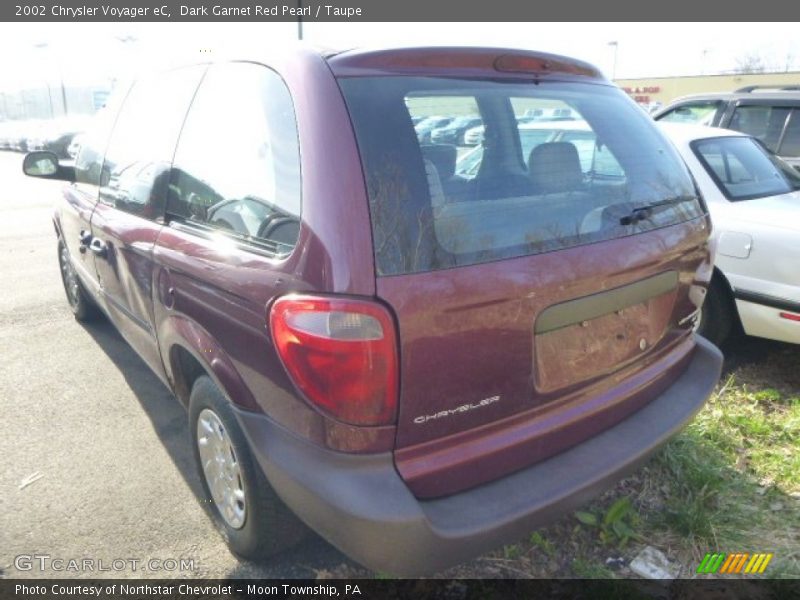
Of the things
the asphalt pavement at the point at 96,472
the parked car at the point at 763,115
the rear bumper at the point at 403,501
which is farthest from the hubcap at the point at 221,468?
the parked car at the point at 763,115

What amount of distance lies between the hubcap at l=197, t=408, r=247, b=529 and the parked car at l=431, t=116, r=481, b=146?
4.14 ft

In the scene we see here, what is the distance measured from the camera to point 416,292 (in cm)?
164

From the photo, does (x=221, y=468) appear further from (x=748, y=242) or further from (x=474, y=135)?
(x=748, y=242)

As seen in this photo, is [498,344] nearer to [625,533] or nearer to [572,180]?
[572,180]

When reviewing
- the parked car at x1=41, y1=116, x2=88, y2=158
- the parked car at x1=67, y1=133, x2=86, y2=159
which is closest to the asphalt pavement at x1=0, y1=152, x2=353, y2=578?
the parked car at x1=67, y1=133, x2=86, y2=159

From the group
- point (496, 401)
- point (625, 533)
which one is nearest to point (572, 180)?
point (496, 401)

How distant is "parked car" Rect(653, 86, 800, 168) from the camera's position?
5.95 m

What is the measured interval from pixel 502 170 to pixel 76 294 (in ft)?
12.6

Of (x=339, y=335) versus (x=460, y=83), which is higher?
(x=460, y=83)

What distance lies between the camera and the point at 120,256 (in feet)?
9.39

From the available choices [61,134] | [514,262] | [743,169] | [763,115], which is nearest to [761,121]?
[763,115]

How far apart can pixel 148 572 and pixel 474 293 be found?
1706 millimetres

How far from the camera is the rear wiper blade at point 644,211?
2117 millimetres

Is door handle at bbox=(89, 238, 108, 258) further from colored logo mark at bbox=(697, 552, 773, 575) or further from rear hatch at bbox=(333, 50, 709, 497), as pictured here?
colored logo mark at bbox=(697, 552, 773, 575)
